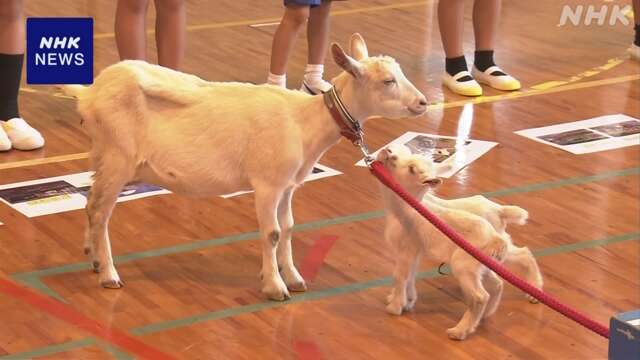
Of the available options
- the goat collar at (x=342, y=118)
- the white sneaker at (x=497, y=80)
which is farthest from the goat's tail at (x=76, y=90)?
the white sneaker at (x=497, y=80)

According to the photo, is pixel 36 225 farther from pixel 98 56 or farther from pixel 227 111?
pixel 98 56

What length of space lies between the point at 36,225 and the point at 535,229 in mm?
1935

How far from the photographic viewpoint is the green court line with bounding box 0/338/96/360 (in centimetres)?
367

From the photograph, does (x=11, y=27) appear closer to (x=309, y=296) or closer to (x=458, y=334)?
(x=309, y=296)

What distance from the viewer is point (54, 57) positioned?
655cm

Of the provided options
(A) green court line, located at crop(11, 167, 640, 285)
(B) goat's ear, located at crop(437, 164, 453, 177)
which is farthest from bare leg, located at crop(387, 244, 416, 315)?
(A) green court line, located at crop(11, 167, 640, 285)

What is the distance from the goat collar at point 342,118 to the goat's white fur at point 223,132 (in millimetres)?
21

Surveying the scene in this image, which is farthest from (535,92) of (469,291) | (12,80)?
(469,291)

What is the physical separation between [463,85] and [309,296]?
2734 millimetres

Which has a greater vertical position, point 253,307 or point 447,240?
point 447,240

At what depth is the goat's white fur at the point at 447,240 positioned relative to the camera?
12.8ft

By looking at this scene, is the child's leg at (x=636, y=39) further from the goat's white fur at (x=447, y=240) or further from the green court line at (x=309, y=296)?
the goat's white fur at (x=447, y=240)

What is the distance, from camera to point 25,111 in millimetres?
6059

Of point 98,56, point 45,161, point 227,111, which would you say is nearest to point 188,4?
point 98,56
